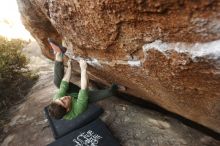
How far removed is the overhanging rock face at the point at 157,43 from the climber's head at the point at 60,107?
881 millimetres

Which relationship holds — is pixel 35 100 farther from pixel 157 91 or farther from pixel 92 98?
pixel 157 91

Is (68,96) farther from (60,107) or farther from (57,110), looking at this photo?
(57,110)

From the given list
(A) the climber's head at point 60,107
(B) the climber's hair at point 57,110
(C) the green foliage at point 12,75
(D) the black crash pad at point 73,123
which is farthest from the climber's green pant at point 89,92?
(C) the green foliage at point 12,75

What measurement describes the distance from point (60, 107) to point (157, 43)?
89.4 inches

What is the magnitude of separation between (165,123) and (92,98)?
5.15ft

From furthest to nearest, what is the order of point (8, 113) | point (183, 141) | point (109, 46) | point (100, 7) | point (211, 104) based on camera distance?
point (8, 113), point (183, 141), point (109, 46), point (211, 104), point (100, 7)

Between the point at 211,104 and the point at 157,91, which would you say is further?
the point at 157,91

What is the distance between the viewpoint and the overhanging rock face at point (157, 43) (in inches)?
113

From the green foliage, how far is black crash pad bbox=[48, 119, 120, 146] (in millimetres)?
3509

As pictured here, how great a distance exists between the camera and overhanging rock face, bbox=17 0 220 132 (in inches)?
113

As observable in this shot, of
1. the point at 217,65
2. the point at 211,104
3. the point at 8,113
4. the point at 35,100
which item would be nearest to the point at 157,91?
the point at 211,104

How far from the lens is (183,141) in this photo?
5.18 m

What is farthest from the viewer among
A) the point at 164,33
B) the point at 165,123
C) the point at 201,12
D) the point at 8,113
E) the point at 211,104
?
the point at 8,113

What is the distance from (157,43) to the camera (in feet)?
11.1
